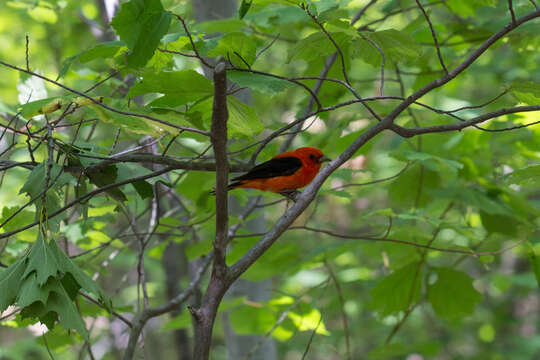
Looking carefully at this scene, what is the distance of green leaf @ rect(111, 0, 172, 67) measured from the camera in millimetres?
1698

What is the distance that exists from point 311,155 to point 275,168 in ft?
1.67

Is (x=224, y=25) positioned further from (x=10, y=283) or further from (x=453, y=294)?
(x=453, y=294)

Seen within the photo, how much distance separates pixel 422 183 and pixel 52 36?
6045 mm

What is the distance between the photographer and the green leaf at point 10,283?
1577 millimetres

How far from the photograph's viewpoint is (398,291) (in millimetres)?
3545

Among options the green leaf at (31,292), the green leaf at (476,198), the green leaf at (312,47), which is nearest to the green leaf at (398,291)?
the green leaf at (476,198)

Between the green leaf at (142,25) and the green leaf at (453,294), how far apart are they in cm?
266

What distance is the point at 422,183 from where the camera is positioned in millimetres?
4094

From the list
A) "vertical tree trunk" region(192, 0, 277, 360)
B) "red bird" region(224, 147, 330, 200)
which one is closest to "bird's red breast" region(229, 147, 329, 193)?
"red bird" region(224, 147, 330, 200)

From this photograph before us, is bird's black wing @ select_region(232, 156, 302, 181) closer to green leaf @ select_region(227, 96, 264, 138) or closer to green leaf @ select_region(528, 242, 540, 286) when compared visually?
green leaf @ select_region(227, 96, 264, 138)

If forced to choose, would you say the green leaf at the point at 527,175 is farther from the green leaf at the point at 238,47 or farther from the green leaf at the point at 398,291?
the green leaf at the point at 238,47

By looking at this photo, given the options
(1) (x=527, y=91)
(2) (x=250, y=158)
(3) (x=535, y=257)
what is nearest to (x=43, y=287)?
(2) (x=250, y=158)

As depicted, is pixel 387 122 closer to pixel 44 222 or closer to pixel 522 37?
pixel 44 222

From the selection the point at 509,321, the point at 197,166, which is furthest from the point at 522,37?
the point at 509,321
